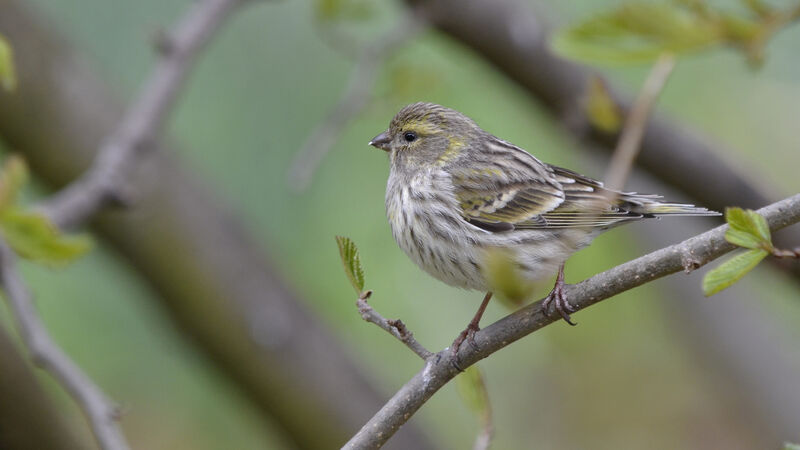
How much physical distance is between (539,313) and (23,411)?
2957 millimetres

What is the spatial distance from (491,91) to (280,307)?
8.05 ft

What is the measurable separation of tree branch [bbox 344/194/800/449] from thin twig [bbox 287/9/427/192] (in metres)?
1.88

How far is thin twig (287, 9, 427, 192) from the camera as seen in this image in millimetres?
4320

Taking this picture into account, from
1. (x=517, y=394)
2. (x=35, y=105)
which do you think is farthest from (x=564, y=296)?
(x=517, y=394)

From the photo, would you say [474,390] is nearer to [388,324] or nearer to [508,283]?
[388,324]

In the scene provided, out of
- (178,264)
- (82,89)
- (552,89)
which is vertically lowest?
(178,264)

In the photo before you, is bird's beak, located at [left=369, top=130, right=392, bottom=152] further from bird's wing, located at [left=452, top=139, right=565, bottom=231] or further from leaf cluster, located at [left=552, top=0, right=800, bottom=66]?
leaf cluster, located at [left=552, top=0, right=800, bottom=66]

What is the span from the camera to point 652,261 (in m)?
2.09

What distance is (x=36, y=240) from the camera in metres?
2.61

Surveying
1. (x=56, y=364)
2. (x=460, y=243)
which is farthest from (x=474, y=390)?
(x=56, y=364)

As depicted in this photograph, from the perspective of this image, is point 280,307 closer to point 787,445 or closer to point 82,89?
point 82,89

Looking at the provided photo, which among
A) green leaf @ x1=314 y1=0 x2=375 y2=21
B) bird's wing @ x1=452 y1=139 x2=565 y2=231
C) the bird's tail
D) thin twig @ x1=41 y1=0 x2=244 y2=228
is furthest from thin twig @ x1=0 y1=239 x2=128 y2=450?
the bird's tail

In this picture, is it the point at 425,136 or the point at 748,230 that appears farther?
the point at 425,136

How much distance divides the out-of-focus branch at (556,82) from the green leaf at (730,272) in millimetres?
2908
